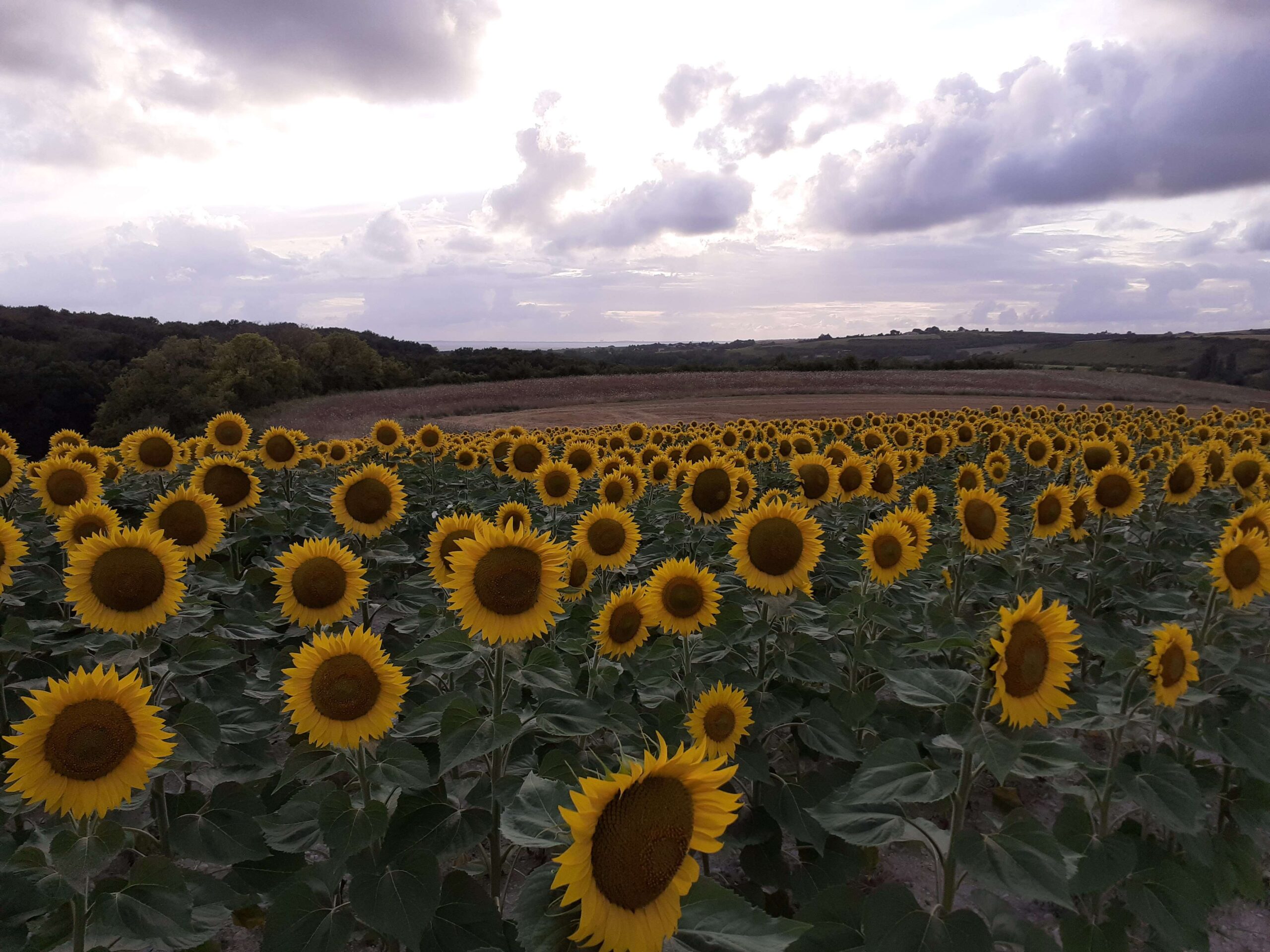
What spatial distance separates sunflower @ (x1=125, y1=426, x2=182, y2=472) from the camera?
7137 mm

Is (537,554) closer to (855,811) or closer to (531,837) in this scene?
(531,837)

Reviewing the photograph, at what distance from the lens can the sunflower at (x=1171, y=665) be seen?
3.11 metres

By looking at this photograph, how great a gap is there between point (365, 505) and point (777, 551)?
10.7 feet

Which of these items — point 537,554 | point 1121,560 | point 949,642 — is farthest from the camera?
point 1121,560

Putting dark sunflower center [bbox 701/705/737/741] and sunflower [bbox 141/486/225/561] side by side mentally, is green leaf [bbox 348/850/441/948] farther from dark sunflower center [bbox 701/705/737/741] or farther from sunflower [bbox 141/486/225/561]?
sunflower [bbox 141/486/225/561]

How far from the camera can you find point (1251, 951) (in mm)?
3576

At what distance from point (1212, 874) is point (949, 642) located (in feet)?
8.03

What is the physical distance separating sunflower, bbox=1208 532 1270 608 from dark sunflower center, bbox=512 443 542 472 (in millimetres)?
6079

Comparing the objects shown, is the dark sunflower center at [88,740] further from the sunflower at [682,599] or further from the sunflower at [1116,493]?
the sunflower at [1116,493]

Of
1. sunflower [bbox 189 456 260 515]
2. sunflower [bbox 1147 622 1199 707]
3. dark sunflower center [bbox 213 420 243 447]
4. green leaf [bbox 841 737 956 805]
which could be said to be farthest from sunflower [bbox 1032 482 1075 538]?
dark sunflower center [bbox 213 420 243 447]

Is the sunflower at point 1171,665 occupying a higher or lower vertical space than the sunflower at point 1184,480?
lower

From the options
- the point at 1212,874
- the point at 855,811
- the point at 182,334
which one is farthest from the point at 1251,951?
the point at 182,334

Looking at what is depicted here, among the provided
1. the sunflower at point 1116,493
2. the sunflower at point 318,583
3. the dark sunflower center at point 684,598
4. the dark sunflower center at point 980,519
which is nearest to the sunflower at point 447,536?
the sunflower at point 318,583

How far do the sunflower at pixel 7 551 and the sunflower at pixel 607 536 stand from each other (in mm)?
3214
